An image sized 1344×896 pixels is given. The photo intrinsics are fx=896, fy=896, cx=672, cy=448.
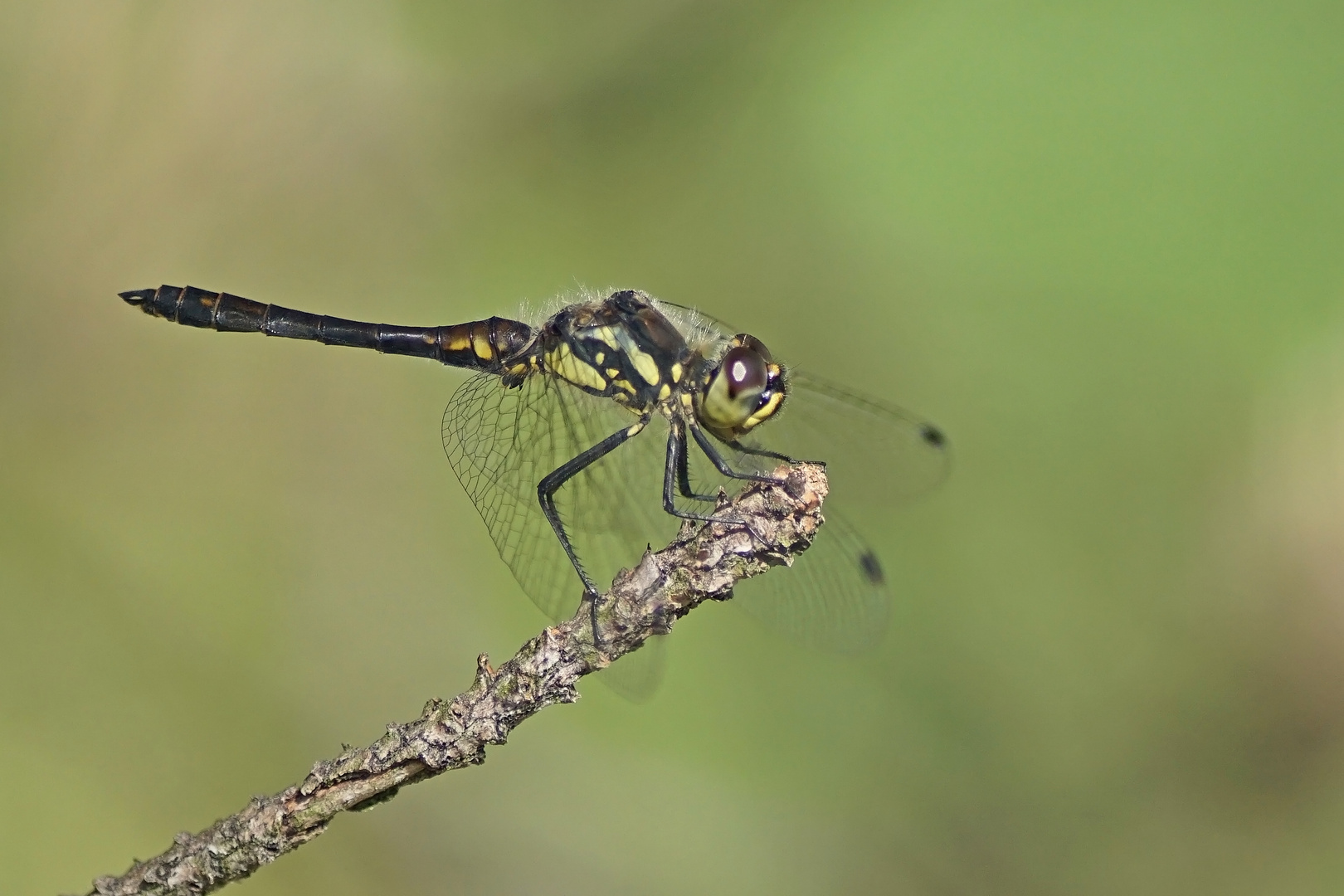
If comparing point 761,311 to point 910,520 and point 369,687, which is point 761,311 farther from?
point 369,687

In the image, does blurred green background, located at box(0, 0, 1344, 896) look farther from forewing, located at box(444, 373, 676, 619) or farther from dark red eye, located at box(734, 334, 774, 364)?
dark red eye, located at box(734, 334, 774, 364)

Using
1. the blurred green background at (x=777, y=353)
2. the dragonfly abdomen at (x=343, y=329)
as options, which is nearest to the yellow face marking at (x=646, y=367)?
the dragonfly abdomen at (x=343, y=329)

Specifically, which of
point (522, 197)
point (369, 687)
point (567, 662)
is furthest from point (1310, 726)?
point (522, 197)

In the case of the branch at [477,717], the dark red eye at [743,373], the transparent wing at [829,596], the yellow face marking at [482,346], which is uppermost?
the yellow face marking at [482,346]

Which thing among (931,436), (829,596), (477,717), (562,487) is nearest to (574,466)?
(562,487)

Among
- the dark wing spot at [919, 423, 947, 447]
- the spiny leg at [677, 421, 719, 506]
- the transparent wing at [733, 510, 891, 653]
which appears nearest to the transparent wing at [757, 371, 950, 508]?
the dark wing spot at [919, 423, 947, 447]

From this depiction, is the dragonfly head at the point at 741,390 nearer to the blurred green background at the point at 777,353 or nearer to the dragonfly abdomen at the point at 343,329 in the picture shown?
the dragonfly abdomen at the point at 343,329
